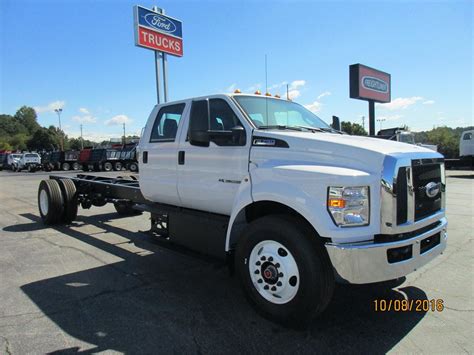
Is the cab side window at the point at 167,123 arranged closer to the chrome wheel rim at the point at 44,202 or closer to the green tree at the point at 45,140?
the chrome wheel rim at the point at 44,202

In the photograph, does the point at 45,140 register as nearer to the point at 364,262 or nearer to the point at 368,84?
the point at 368,84

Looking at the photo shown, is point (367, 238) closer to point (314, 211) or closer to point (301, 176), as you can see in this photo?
point (314, 211)

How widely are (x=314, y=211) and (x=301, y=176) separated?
1.10 feet

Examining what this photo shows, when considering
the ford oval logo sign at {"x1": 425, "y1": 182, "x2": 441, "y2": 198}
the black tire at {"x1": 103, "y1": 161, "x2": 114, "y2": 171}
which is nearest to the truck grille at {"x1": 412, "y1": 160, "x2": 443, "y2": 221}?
the ford oval logo sign at {"x1": 425, "y1": 182, "x2": 441, "y2": 198}

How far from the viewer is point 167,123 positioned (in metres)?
5.20

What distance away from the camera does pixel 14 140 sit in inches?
4577

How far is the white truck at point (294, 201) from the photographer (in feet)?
9.89

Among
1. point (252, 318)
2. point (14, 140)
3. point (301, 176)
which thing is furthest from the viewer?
point (14, 140)

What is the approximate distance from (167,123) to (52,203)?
4293 mm

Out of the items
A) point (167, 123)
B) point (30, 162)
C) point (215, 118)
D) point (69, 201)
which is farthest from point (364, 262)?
point (30, 162)

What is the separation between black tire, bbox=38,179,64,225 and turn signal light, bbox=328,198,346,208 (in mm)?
6747

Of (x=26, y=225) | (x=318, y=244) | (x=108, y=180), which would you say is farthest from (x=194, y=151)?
(x=26, y=225)

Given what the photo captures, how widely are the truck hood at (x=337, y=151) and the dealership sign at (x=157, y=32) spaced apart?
534 inches

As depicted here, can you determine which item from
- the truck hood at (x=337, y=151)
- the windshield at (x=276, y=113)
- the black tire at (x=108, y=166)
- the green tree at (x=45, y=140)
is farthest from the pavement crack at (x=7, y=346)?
the green tree at (x=45, y=140)
